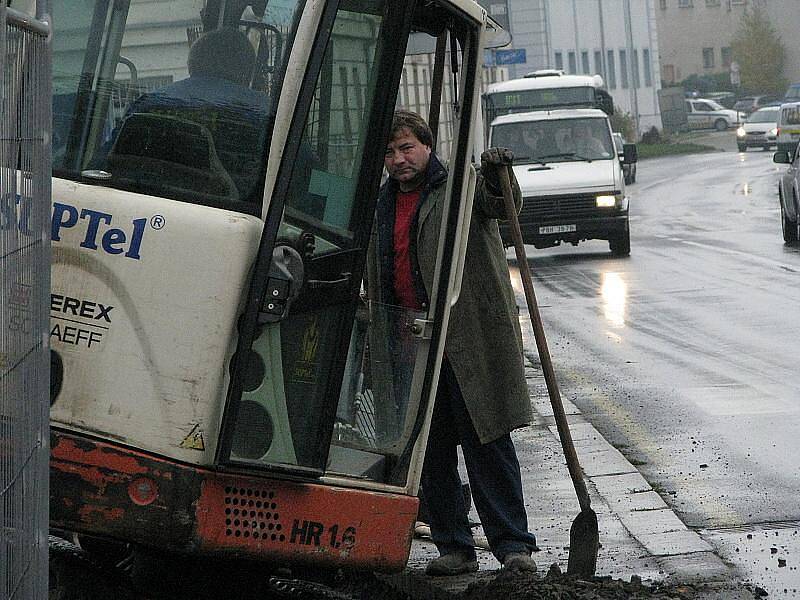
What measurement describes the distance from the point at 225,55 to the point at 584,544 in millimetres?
2582

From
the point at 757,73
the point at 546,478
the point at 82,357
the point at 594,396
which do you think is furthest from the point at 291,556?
the point at 757,73

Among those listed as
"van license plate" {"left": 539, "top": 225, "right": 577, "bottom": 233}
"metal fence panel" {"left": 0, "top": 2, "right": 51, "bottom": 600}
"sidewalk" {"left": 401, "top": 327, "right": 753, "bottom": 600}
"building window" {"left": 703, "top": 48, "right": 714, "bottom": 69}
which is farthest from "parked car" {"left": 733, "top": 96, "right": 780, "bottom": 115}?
"metal fence panel" {"left": 0, "top": 2, "right": 51, "bottom": 600}

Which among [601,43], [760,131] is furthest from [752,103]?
[760,131]

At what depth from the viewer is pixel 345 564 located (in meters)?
4.86

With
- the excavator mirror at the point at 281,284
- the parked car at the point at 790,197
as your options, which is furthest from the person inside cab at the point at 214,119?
the parked car at the point at 790,197

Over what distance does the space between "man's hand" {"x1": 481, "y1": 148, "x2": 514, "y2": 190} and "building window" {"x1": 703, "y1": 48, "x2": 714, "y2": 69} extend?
109148mm

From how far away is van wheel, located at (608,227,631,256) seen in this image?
878 inches

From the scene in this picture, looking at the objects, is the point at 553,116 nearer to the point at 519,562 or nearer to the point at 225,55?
the point at 519,562

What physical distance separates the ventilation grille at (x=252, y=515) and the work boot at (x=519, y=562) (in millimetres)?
1502

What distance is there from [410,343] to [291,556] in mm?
1163

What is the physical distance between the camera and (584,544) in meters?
6.09

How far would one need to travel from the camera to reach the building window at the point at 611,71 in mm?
80312

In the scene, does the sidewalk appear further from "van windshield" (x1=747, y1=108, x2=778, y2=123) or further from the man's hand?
"van windshield" (x1=747, y1=108, x2=778, y2=123)

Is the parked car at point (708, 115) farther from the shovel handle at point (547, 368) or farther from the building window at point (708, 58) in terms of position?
the shovel handle at point (547, 368)
